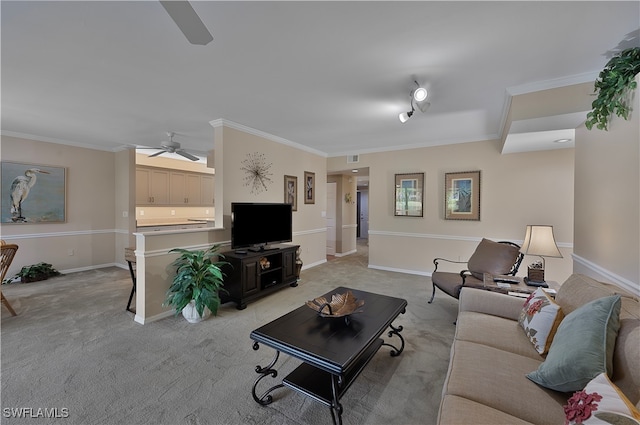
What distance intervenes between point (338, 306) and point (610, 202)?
2327 mm

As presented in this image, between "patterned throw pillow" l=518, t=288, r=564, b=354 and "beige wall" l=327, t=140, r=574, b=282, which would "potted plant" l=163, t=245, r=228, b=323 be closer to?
"patterned throw pillow" l=518, t=288, r=564, b=354

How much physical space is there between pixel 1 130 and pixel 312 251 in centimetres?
570

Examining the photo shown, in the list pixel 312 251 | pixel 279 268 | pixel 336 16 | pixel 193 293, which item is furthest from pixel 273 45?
pixel 312 251

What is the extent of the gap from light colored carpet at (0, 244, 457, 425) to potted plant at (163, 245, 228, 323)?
0.16 meters

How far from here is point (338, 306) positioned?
83.0 inches

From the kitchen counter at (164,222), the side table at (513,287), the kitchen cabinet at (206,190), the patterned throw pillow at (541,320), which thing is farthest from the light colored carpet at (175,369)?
the kitchen cabinet at (206,190)

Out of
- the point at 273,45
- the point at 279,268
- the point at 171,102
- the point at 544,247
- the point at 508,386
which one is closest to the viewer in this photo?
the point at 508,386

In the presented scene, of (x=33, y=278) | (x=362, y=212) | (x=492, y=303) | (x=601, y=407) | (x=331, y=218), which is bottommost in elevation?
(x=33, y=278)

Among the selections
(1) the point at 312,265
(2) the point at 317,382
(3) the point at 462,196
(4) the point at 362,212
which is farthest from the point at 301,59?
(4) the point at 362,212

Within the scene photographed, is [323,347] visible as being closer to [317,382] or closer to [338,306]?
[317,382]

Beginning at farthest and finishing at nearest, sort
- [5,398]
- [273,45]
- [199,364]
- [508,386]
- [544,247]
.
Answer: [544,247] → [199,364] → [273,45] → [5,398] → [508,386]

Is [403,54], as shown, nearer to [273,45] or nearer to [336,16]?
[336,16]

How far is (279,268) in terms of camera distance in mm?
4102

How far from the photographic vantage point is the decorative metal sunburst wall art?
4.21 m
